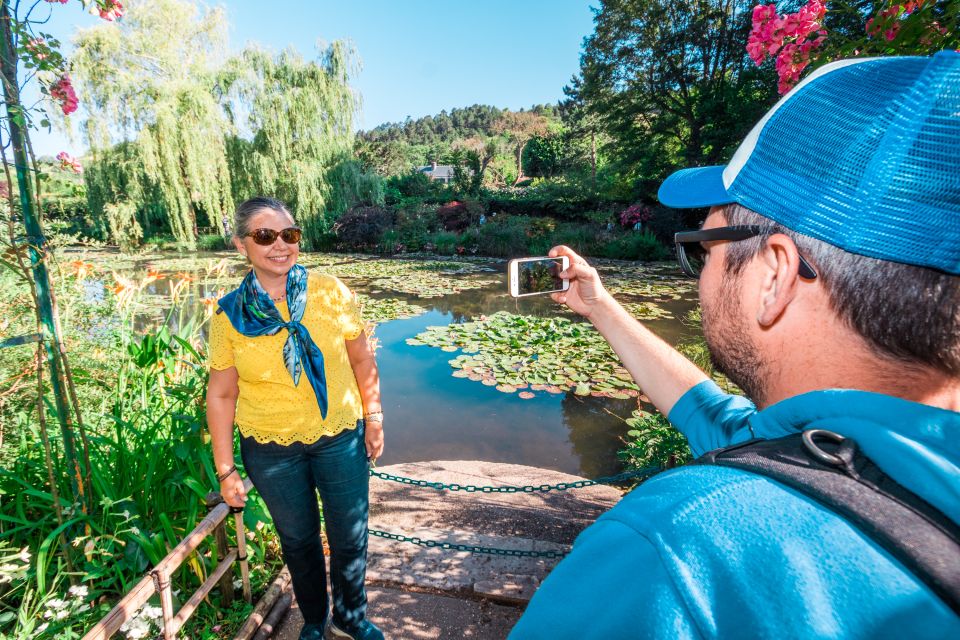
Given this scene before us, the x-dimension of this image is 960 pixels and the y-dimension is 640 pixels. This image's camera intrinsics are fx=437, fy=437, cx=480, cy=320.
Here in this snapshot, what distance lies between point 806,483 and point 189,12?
15.0m

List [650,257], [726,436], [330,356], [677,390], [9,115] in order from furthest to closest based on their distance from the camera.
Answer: [650,257]
[330,356]
[9,115]
[677,390]
[726,436]

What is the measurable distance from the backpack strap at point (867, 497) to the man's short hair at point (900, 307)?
202 mm

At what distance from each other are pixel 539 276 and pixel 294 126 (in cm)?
1481

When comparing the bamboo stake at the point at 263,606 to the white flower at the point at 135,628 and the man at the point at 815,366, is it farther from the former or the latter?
the man at the point at 815,366

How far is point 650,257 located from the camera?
1406 centimetres

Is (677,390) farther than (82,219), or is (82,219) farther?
(82,219)

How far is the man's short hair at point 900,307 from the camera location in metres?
0.50

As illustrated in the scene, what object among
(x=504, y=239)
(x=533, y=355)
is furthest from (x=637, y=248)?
(x=533, y=355)

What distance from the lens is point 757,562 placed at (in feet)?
1.16

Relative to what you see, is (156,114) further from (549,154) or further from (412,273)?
(549,154)

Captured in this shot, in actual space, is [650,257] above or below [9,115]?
below

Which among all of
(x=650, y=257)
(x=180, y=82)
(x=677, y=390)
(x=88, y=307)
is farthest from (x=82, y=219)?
(x=677, y=390)

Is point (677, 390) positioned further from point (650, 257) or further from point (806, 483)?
point (650, 257)

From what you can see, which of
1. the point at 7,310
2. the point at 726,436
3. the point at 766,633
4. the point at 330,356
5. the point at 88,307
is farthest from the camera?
the point at 88,307
